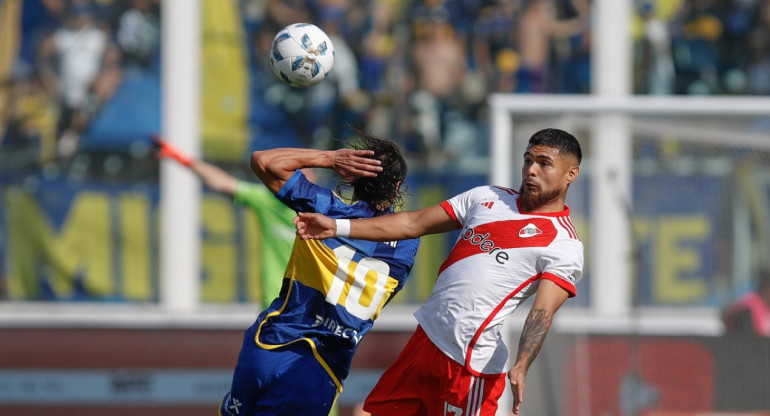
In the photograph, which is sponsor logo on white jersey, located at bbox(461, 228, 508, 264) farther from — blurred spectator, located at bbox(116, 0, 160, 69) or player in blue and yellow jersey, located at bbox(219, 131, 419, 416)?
blurred spectator, located at bbox(116, 0, 160, 69)

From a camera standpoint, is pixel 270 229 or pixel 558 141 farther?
pixel 270 229

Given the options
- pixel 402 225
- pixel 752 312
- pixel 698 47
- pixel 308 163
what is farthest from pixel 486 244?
pixel 698 47

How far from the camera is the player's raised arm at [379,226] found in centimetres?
436

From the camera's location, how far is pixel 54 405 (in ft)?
29.5

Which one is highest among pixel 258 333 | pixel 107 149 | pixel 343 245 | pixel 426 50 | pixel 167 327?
pixel 426 50

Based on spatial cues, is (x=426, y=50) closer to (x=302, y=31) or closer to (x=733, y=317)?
(x=733, y=317)

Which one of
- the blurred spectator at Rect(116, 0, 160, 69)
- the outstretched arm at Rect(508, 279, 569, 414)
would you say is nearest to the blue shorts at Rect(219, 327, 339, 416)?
the outstretched arm at Rect(508, 279, 569, 414)

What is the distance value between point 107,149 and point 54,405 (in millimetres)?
2472

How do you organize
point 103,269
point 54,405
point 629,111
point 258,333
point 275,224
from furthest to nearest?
1. point 103,269
2. point 54,405
3. point 629,111
4. point 275,224
5. point 258,333

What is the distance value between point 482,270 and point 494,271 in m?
0.06

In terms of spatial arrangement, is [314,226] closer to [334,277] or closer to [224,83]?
[334,277]

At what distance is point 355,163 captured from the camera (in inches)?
176

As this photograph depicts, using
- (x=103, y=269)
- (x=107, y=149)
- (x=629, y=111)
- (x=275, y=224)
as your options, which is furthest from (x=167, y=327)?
(x=629, y=111)

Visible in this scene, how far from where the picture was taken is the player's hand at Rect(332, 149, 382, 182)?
176 inches
